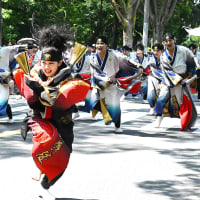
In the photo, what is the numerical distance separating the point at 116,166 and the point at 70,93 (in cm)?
224

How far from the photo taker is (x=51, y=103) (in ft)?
15.7

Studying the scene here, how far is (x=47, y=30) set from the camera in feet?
16.7

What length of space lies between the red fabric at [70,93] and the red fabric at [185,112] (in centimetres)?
594

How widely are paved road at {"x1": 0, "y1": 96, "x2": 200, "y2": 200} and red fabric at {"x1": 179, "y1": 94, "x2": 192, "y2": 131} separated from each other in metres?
0.22

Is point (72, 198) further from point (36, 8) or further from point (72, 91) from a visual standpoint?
point (36, 8)

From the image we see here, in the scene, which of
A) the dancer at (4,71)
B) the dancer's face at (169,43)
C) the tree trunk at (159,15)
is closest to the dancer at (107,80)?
the dancer's face at (169,43)

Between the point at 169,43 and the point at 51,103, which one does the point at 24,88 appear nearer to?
the point at 51,103

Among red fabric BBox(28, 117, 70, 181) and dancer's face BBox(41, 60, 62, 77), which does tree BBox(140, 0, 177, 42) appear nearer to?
dancer's face BBox(41, 60, 62, 77)

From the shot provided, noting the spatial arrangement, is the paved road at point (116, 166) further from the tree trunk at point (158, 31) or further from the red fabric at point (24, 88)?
the tree trunk at point (158, 31)

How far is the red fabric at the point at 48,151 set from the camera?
475 centimetres

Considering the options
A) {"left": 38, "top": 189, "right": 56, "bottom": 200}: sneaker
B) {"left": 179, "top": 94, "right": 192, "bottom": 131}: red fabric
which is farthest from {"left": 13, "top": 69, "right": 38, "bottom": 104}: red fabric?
{"left": 179, "top": 94, "right": 192, "bottom": 131}: red fabric

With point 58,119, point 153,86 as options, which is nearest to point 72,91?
point 58,119

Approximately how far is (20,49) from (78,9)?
91.8 feet

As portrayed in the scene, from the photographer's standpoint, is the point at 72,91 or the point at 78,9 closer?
the point at 72,91
